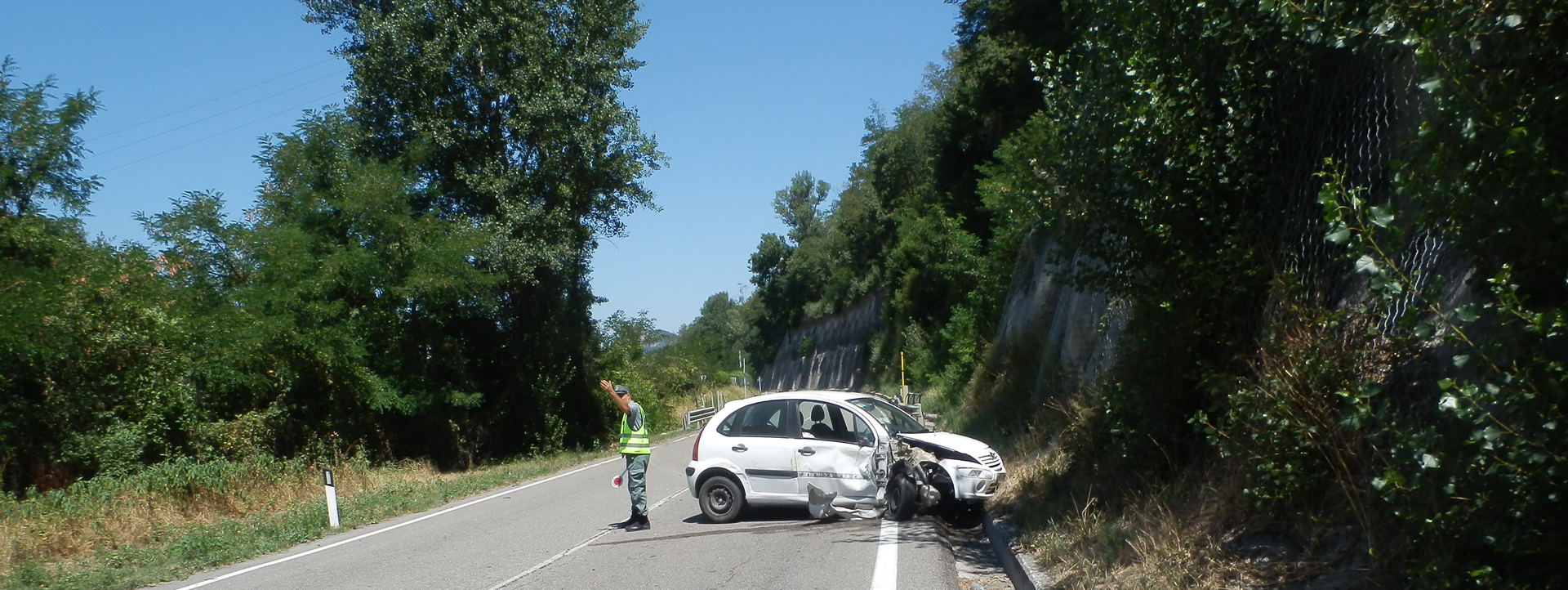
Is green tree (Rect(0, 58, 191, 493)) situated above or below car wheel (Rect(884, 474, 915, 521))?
above

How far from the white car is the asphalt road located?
34 centimetres

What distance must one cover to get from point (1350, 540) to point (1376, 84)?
3.00 metres

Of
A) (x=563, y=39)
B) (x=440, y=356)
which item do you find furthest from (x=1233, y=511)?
(x=563, y=39)

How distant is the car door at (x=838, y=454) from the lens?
11.8 m

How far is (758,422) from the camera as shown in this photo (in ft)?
40.9

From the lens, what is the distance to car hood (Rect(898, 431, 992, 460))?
11.9m

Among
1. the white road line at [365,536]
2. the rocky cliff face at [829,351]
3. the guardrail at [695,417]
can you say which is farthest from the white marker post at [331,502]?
the rocky cliff face at [829,351]

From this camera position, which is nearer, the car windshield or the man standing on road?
the man standing on road

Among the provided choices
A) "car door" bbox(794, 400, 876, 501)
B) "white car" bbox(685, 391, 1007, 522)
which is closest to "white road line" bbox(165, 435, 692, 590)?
"white car" bbox(685, 391, 1007, 522)

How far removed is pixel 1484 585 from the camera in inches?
169

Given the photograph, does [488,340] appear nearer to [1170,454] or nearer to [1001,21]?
[1001,21]

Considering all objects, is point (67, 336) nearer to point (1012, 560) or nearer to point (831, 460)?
point (831, 460)

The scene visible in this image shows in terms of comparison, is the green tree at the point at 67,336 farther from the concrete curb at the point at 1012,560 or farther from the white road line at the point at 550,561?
the concrete curb at the point at 1012,560

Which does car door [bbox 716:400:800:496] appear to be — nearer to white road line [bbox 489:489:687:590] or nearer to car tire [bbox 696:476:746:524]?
car tire [bbox 696:476:746:524]
